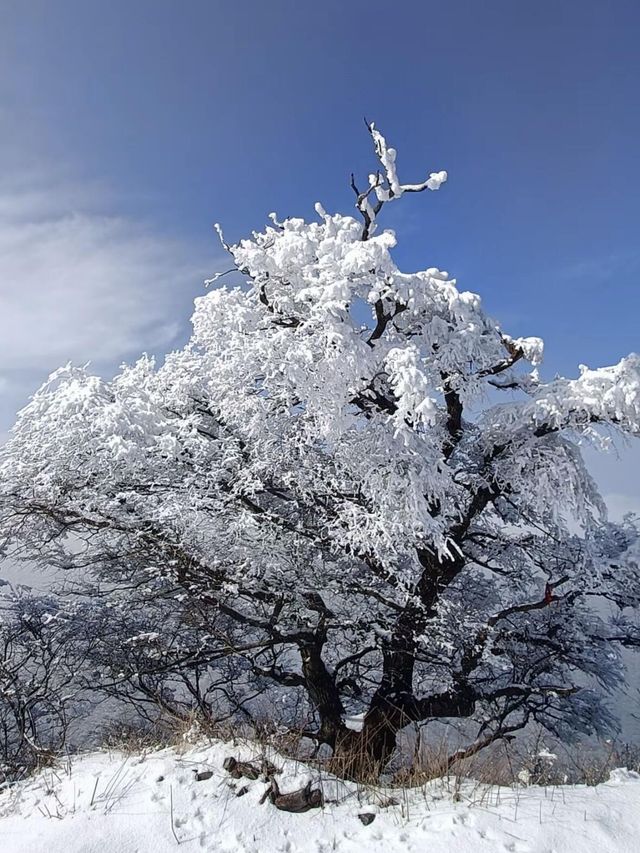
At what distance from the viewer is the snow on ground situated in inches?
167

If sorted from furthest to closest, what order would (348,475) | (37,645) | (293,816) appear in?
1. (37,645)
2. (348,475)
3. (293,816)

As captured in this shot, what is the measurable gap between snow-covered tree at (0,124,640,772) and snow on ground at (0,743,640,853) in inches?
83.9

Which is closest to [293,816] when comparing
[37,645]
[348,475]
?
[348,475]

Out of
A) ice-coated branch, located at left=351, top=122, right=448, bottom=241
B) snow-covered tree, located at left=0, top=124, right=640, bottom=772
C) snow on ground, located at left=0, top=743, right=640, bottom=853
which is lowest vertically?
snow on ground, located at left=0, top=743, right=640, bottom=853

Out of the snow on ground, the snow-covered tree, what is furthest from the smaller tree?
the snow on ground

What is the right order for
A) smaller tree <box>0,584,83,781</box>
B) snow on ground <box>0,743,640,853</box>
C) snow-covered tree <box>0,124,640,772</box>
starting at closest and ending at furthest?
snow on ground <box>0,743,640,853</box>, snow-covered tree <box>0,124,640,772</box>, smaller tree <box>0,584,83,781</box>

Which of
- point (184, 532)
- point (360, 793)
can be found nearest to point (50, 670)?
point (184, 532)

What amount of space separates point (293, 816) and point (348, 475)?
4761 mm

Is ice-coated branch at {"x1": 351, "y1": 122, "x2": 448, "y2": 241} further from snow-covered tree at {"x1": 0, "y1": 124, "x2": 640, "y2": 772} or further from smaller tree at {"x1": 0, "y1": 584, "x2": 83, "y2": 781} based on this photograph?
smaller tree at {"x1": 0, "y1": 584, "x2": 83, "y2": 781}

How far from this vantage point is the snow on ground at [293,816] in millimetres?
4246

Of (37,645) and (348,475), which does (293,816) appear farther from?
(37,645)

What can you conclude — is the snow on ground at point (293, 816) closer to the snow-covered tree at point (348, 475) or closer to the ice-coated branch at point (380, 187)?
the snow-covered tree at point (348, 475)

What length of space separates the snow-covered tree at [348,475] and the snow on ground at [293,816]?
213cm

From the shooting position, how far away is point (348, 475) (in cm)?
863
